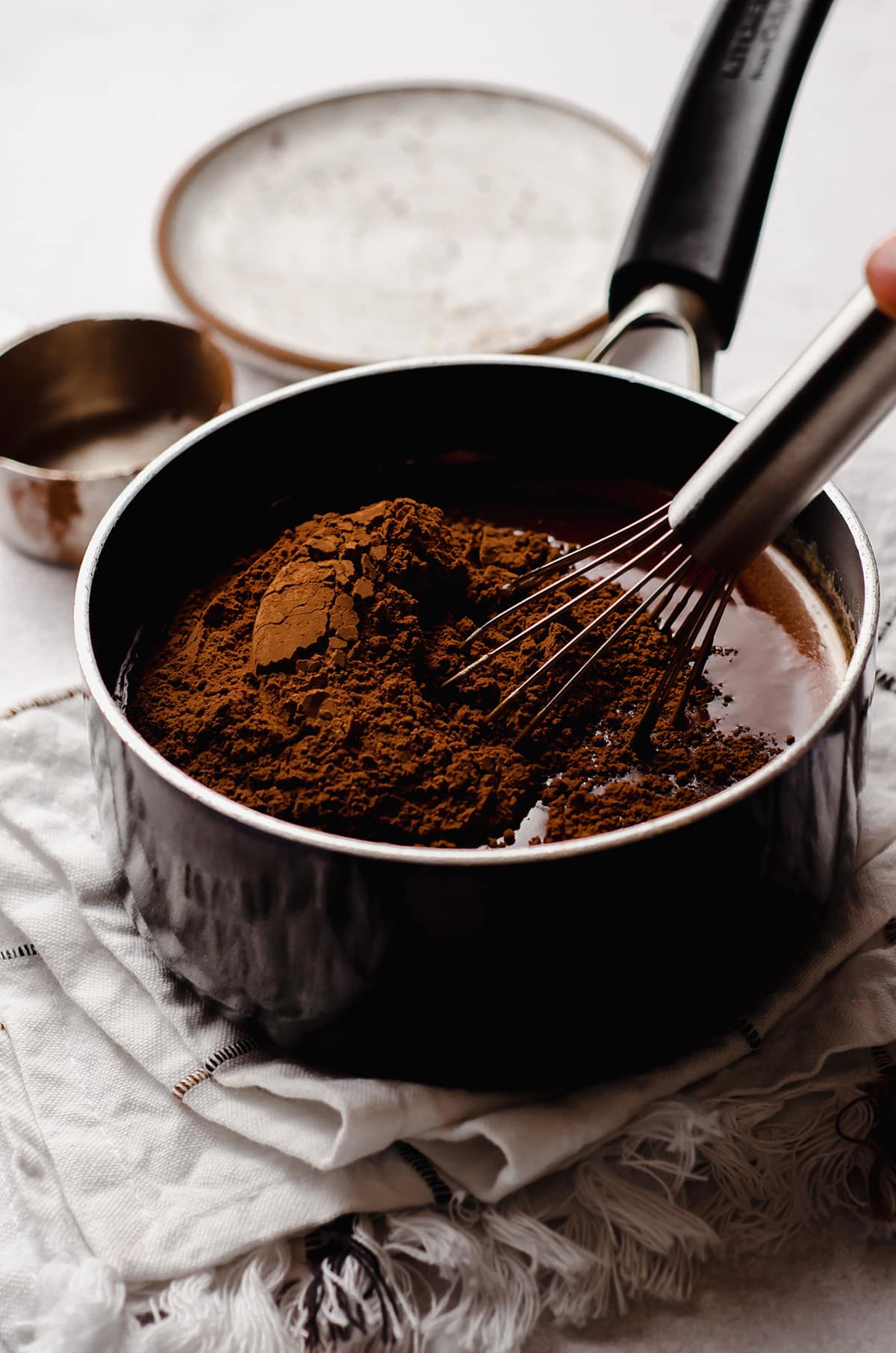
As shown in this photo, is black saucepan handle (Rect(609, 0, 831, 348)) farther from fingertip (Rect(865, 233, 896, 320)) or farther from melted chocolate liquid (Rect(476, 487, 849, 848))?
fingertip (Rect(865, 233, 896, 320))

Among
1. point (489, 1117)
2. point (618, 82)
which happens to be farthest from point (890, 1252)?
point (618, 82)

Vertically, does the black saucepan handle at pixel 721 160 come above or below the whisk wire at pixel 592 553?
above

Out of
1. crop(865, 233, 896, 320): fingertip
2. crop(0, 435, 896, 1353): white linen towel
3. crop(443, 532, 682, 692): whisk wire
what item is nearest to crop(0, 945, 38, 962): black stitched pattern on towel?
crop(0, 435, 896, 1353): white linen towel

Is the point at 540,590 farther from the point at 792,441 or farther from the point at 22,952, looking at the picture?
the point at 22,952

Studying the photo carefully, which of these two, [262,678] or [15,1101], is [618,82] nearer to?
[262,678]

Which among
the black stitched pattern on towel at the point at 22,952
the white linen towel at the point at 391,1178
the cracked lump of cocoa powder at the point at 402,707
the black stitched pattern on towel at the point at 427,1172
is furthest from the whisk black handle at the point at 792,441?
the black stitched pattern on towel at the point at 22,952

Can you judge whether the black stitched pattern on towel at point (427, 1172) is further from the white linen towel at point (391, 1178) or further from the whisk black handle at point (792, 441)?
the whisk black handle at point (792, 441)

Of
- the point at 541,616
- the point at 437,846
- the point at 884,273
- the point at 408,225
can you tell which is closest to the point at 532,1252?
the point at 437,846
